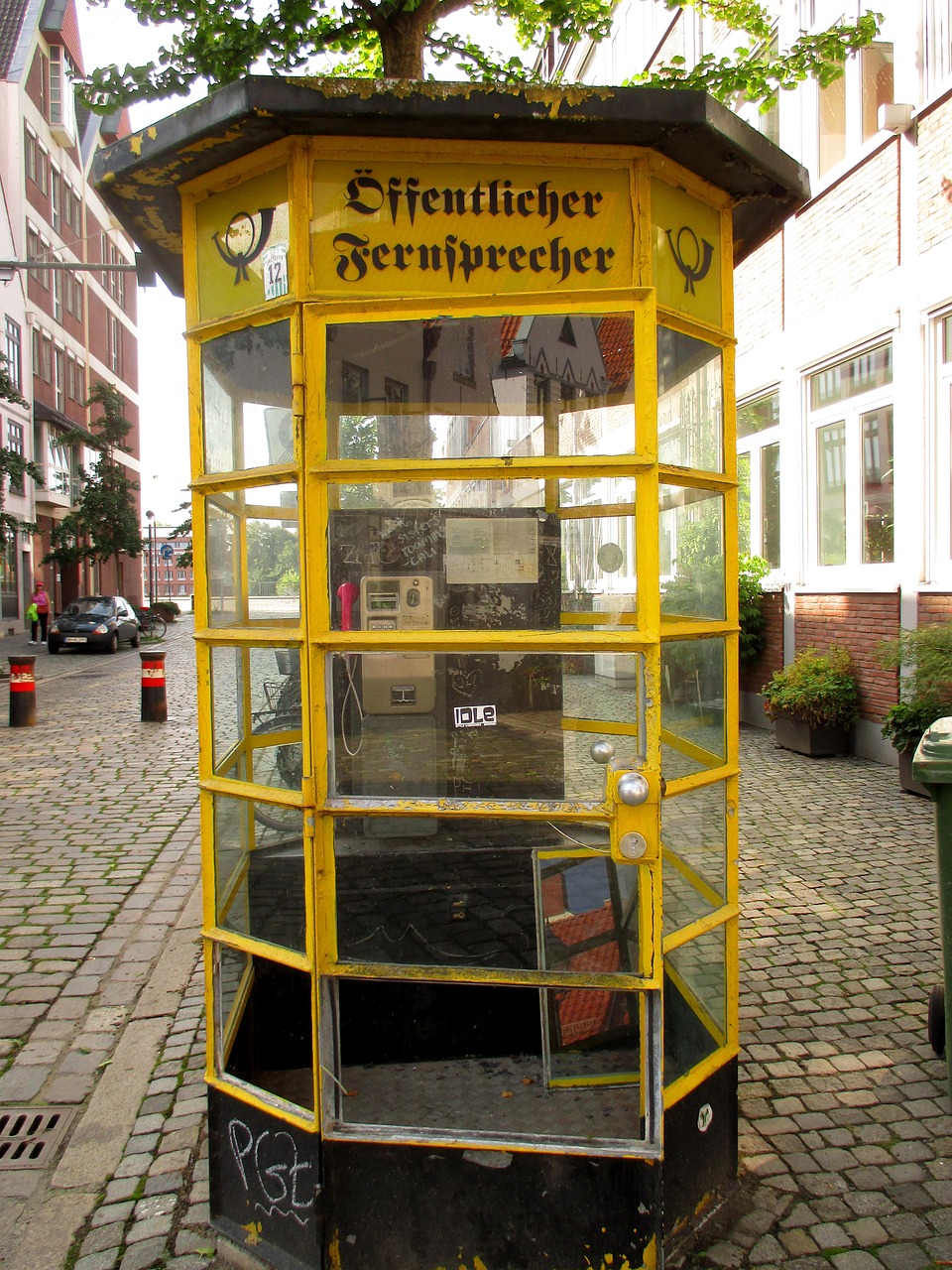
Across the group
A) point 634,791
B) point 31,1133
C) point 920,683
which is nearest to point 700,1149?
point 634,791

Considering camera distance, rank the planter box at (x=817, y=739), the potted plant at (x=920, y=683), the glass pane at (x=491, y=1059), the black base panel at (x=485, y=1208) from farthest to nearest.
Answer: the planter box at (x=817, y=739), the potted plant at (x=920, y=683), the glass pane at (x=491, y=1059), the black base panel at (x=485, y=1208)

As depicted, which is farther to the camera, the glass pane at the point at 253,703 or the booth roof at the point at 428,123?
the glass pane at the point at 253,703

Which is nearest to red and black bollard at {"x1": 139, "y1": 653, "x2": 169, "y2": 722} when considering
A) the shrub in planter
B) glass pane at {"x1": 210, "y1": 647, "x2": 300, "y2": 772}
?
the shrub in planter

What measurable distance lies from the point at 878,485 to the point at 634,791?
804cm

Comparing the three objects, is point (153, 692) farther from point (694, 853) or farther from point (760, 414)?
point (694, 853)

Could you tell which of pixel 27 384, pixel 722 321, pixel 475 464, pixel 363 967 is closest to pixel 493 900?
pixel 363 967

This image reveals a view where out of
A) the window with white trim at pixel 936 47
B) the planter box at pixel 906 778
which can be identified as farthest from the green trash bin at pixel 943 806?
the window with white trim at pixel 936 47

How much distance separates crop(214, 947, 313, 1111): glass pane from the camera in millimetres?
3135

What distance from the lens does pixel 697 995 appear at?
2984 mm

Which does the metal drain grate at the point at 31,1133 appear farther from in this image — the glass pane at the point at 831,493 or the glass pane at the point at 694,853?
the glass pane at the point at 831,493

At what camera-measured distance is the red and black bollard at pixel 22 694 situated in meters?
12.0

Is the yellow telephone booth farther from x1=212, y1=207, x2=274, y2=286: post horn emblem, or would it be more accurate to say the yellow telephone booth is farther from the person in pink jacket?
the person in pink jacket

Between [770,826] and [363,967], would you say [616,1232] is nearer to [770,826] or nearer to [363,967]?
[363,967]

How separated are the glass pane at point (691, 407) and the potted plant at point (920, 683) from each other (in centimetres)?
510
